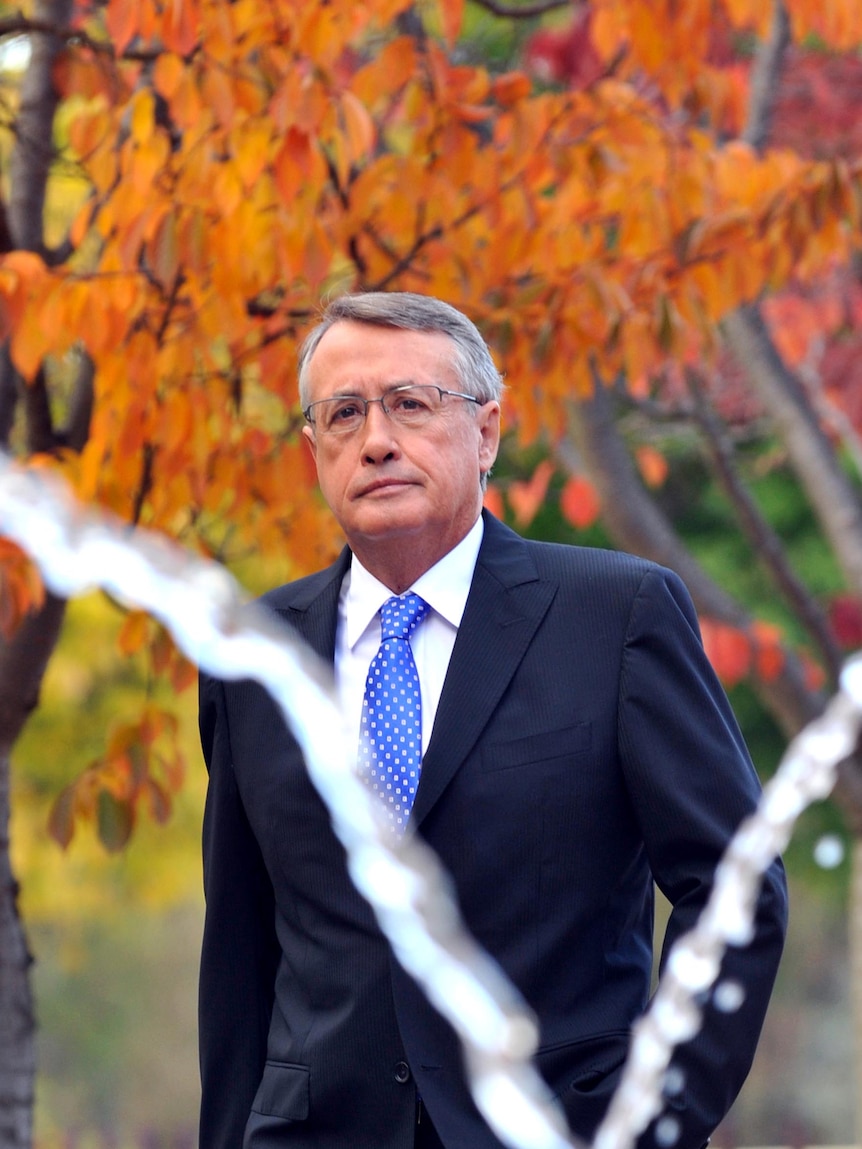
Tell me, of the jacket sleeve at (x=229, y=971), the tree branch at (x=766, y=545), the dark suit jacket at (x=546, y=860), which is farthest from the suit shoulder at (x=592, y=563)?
the tree branch at (x=766, y=545)

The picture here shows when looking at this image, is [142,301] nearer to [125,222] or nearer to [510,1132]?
[125,222]

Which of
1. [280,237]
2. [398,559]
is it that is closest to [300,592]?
[398,559]

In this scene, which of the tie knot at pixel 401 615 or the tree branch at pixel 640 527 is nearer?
the tie knot at pixel 401 615

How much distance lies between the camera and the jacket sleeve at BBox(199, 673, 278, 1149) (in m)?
2.32

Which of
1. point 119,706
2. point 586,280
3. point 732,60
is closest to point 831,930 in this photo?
point 119,706

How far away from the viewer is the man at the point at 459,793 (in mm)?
1974

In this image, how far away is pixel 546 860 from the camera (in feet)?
6.56

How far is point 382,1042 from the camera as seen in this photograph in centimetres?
205

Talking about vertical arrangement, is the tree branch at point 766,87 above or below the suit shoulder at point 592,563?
above

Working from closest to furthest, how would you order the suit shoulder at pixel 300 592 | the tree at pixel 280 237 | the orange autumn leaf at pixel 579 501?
the suit shoulder at pixel 300 592, the tree at pixel 280 237, the orange autumn leaf at pixel 579 501

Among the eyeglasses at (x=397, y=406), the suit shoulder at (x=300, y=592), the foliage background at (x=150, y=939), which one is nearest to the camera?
the eyeglasses at (x=397, y=406)

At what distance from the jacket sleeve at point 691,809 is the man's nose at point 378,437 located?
40 centimetres

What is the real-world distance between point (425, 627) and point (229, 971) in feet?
2.05

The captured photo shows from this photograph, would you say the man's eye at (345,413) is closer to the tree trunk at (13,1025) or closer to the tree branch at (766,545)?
the tree trunk at (13,1025)
